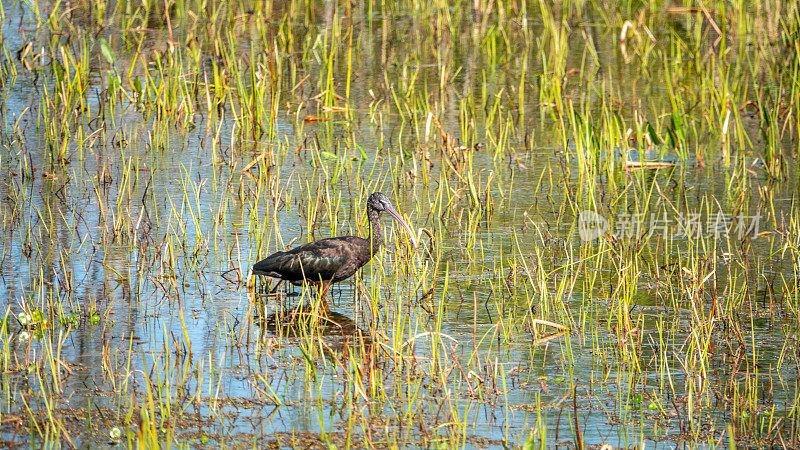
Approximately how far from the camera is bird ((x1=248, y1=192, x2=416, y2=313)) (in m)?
6.16

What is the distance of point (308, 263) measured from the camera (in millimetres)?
6168

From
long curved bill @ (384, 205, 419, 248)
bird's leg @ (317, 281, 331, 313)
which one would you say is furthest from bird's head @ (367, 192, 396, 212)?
bird's leg @ (317, 281, 331, 313)

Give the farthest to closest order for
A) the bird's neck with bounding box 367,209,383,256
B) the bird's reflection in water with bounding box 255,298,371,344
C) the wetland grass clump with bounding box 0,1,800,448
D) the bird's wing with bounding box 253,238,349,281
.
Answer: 1. the bird's neck with bounding box 367,209,383,256
2. the bird's wing with bounding box 253,238,349,281
3. the bird's reflection in water with bounding box 255,298,371,344
4. the wetland grass clump with bounding box 0,1,800,448

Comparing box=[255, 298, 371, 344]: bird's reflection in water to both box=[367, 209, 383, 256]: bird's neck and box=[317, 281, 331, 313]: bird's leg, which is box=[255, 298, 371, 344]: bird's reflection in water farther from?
box=[367, 209, 383, 256]: bird's neck

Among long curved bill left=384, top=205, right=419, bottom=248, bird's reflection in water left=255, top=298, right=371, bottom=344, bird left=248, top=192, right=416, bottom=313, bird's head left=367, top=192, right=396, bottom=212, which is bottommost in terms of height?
bird's reflection in water left=255, top=298, right=371, bottom=344

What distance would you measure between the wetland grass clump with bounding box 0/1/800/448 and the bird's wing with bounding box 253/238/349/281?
0.20 metres

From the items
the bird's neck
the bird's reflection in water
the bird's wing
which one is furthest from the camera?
the bird's neck

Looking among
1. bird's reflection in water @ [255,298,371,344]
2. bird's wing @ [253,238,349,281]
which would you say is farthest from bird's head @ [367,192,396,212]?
bird's reflection in water @ [255,298,371,344]

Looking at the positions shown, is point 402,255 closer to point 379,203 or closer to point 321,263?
point 379,203

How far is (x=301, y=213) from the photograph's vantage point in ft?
25.8

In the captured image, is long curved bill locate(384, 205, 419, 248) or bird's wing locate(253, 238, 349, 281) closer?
bird's wing locate(253, 238, 349, 281)

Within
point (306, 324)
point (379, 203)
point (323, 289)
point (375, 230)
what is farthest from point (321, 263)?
point (379, 203)

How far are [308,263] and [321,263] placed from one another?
7cm

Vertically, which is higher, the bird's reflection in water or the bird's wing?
the bird's wing
